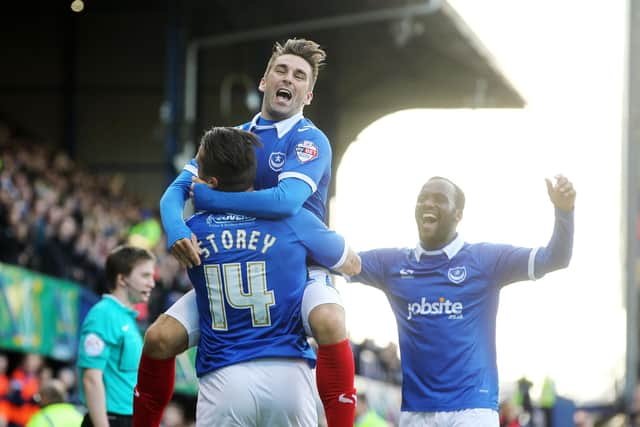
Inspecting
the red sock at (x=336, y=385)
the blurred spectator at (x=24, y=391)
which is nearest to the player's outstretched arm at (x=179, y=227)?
the red sock at (x=336, y=385)

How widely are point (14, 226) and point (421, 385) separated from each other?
10.3 metres

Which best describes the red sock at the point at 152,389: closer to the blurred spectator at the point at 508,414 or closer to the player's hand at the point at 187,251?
the player's hand at the point at 187,251

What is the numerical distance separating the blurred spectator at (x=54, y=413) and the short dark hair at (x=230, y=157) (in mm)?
3179

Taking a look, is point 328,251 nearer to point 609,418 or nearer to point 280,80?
point 280,80

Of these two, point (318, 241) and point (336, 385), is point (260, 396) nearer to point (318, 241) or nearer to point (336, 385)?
point (336, 385)

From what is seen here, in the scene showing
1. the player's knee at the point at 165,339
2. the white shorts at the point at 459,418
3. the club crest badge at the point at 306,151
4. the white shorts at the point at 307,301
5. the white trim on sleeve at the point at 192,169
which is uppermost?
the club crest badge at the point at 306,151

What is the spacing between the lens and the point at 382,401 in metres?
21.3

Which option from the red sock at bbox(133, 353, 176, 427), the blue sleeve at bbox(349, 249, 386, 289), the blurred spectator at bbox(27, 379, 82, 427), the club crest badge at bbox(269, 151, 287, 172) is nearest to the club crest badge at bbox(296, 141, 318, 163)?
the club crest badge at bbox(269, 151, 287, 172)

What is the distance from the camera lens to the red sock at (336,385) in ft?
19.4

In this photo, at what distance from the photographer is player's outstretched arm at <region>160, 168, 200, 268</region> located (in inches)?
233

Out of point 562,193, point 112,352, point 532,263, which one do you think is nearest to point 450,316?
point 532,263

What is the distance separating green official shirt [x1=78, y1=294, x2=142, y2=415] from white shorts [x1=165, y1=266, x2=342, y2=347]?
1.73 meters

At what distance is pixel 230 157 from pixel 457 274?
204 centimetres

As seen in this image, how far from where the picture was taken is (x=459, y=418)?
722 cm
